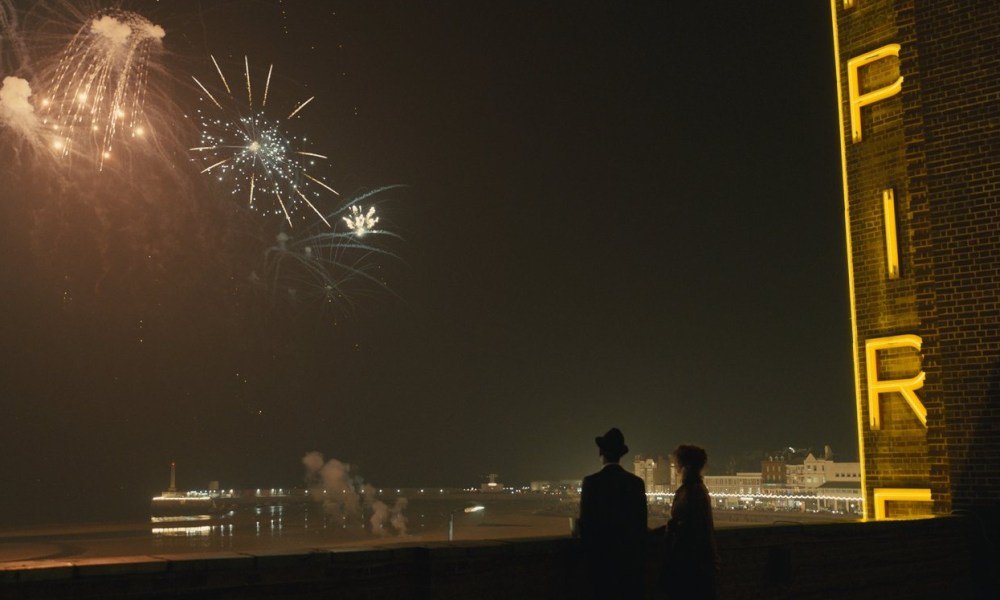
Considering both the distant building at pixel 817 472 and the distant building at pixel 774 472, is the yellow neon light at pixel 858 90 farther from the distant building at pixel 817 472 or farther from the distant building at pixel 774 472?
the distant building at pixel 774 472

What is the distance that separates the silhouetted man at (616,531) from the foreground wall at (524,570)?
1.84 feet

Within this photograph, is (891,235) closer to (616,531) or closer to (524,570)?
(616,531)

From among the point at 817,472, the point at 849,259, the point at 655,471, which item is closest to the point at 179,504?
the point at 655,471

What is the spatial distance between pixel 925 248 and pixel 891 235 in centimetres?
87

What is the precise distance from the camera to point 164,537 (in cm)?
7644

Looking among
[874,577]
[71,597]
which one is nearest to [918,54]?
[874,577]

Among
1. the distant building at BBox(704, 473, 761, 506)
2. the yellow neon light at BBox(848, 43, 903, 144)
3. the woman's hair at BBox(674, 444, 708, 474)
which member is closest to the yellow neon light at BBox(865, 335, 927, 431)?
the yellow neon light at BBox(848, 43, 903, 144)

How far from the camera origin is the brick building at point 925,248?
9375mm

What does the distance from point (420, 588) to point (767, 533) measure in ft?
10.9

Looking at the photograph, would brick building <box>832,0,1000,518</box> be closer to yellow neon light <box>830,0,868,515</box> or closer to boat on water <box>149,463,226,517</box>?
yellow neon light <box>830,0,868,515</box>

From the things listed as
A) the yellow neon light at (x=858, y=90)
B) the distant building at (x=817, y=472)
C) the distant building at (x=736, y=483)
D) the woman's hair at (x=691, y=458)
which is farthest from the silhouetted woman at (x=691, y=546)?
the distant building at (x=736, y=483)

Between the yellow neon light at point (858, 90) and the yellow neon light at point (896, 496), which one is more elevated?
the yellow neon light at point (858, 90)

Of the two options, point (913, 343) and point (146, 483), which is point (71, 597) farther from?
point (146, 483)

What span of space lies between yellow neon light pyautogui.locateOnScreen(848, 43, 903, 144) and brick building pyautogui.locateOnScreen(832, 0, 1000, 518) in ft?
0.06
